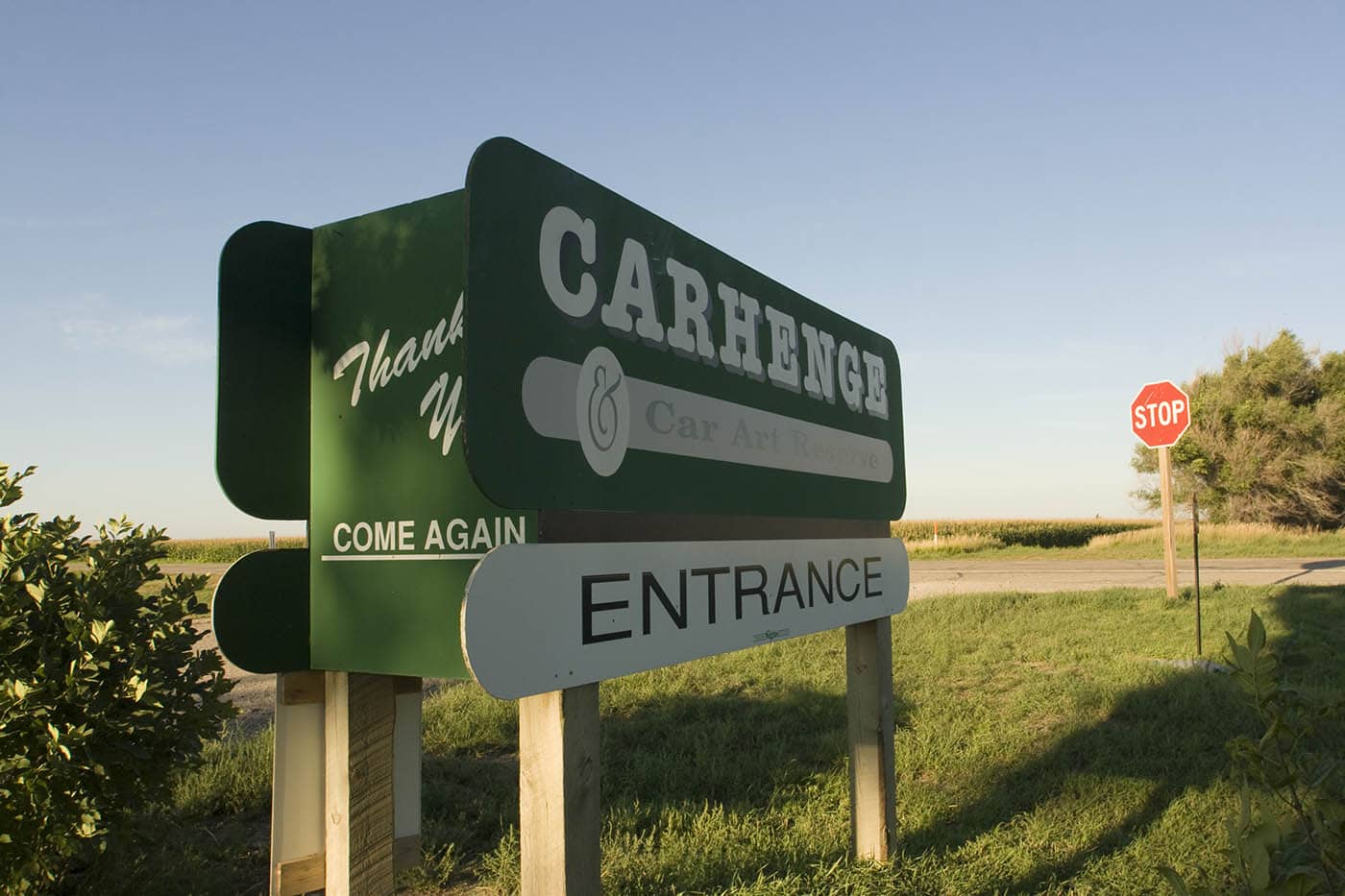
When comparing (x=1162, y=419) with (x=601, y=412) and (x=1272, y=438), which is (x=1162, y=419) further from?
(x=1272, y=438)

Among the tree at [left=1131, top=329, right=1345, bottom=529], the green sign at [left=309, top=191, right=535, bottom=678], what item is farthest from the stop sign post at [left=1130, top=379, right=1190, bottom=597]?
the tree at [left=1131, top=329, right=1345, bottom=529]

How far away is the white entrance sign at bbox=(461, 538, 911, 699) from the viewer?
2.09 metres

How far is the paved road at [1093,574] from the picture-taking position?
15.1 metres

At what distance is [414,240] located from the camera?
8.13ft

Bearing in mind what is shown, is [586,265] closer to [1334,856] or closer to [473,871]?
[1334,856]

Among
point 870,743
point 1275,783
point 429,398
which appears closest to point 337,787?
point 429,398

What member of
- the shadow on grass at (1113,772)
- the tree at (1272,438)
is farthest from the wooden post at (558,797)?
the tree at (1272,438)

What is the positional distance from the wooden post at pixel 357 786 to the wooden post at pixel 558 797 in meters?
0.44

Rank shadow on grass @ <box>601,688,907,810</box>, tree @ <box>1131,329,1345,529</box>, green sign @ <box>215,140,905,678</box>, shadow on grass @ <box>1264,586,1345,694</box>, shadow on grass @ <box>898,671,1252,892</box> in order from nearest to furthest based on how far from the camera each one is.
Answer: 1. green sign @ <box>215,140,905,678</box>
2. shadow on grass @ <box>898,671,1252,892</box>
3. shadow on grass @ <box>601,688,907,810</box>
4. shadow on grass @ <box>1264,586,1345,694</box>
5. tree @ <box>1131,329,1345,529</box>

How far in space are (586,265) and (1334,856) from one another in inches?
80.0

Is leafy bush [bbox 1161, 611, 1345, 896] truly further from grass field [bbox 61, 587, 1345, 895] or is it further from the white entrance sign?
the white entrance sign

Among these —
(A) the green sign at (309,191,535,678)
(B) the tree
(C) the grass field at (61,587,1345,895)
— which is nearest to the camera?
(A) the green sign at (309,191,535,678)

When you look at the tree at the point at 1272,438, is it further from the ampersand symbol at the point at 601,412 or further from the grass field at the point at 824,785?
the ampersand symbol at the point at 601,412

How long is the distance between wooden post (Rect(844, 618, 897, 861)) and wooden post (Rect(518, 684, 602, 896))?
1938 mm
